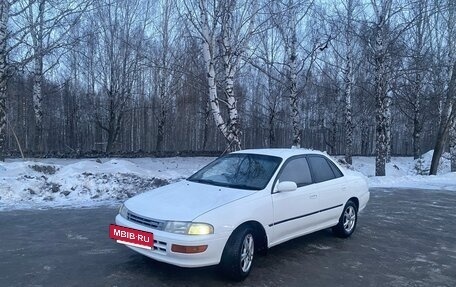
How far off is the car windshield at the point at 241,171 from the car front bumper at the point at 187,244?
1.06m

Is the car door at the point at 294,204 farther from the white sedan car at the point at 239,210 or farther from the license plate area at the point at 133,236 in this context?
the license plate area at the point at 133,236

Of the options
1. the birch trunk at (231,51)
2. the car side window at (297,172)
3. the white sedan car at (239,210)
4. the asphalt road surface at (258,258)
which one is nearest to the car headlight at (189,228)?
the white sedan car at (239,210)

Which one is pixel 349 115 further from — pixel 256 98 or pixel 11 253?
pixel 11 253

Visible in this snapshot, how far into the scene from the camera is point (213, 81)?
42.1ft

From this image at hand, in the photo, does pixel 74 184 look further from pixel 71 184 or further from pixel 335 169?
pixel 335 169

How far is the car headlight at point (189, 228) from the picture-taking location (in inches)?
175

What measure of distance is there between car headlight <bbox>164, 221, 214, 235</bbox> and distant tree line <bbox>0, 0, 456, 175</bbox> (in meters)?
8.51

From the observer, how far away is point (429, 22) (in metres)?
23.9

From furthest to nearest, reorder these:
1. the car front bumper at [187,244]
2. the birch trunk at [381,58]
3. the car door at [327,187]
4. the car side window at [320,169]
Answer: the birch trunk at [381,58]
the car side window at [320,169]
the car door at [327,187]
the car front bumper at [187,244]

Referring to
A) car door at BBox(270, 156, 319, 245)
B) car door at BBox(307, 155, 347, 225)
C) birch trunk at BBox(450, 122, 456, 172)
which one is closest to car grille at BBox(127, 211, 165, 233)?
car door at BBox(270, 156, 319, 245)

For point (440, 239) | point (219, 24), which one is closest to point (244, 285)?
point (440, 239)

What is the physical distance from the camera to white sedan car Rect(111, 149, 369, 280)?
449cm

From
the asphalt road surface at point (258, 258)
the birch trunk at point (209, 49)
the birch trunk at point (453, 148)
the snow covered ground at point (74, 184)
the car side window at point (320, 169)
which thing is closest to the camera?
the asphalt road surface at point (258, 258)

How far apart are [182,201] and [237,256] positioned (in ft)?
3.00
